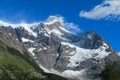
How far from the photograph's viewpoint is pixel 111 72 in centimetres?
6844

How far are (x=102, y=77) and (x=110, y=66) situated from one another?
2568mm

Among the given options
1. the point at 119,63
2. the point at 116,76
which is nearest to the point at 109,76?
the point at 116,76

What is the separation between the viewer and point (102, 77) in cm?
7094

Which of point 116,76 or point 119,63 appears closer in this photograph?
point 116,76

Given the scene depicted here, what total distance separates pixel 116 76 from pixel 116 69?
1.99m

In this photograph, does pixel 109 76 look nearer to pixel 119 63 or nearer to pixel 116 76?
pixel 116 76

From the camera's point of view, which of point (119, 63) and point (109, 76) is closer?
point (109, 76)

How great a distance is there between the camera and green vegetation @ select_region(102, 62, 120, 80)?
67938 millimetres

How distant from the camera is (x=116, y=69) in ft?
229

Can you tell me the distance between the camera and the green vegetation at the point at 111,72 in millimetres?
67938

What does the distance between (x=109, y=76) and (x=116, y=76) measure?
4.36 ft

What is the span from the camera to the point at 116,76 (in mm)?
68188

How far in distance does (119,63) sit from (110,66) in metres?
→ 2.31

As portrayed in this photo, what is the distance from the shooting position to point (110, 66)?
7131cm
